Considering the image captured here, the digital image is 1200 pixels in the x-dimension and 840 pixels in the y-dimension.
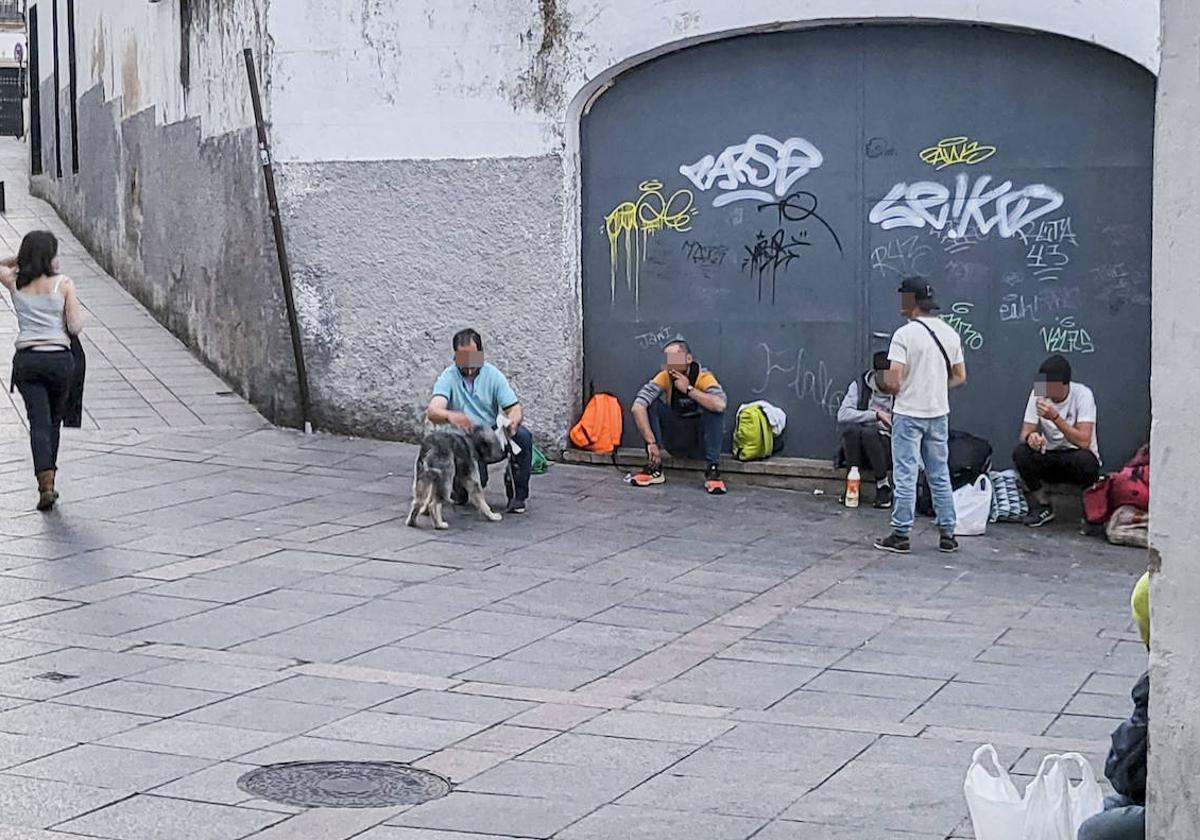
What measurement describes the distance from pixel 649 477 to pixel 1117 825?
8.34 meters

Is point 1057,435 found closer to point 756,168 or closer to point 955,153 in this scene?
point 955,153

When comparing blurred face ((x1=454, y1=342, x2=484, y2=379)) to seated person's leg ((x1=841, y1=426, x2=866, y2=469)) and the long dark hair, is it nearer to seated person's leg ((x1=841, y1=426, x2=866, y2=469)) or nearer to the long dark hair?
the long dark hair

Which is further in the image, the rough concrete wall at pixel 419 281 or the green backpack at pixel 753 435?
the rough concrete wall at pixel 419 281

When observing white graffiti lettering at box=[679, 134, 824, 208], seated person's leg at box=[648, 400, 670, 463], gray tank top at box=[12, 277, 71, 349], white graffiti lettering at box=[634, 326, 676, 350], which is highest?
white graffiti lettering at box=[679, 134, 824, 208]

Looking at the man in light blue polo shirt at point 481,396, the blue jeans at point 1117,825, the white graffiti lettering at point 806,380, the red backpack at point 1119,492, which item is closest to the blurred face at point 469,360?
the man in light blue polo shirt at point 481,396

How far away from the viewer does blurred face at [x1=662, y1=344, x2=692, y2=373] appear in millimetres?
12203

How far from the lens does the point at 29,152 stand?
26.9m

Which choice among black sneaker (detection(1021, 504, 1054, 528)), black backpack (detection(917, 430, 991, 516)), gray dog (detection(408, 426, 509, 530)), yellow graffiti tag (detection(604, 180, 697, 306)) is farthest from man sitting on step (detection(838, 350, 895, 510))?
gray dog (detection(408, 426, 509, 530))

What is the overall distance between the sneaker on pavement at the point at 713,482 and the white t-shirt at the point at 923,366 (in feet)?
6.47

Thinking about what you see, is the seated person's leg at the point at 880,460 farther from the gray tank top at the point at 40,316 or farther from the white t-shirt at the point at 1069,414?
the gray tank top at the point at 40,316

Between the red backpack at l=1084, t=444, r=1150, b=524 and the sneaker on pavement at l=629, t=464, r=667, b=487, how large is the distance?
3.00 metres

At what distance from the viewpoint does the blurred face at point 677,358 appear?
12203 millimetres

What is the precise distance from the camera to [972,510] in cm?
1125

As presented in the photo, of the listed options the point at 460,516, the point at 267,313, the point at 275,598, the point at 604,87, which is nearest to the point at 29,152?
the point at 267,313
